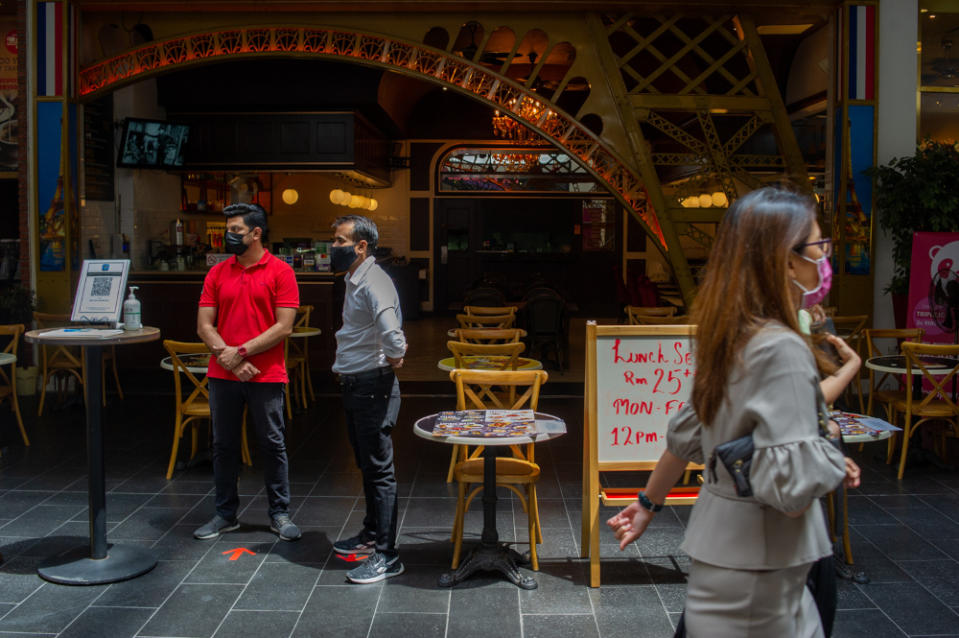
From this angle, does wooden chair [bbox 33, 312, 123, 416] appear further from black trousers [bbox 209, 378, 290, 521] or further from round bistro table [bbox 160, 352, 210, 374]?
black trousers [bbox 209, 378, 290, 521]

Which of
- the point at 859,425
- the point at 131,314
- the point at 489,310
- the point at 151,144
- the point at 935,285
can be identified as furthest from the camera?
the point at 151,144

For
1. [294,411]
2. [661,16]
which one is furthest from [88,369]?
[661,16]

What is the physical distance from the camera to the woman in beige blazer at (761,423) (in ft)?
5.34

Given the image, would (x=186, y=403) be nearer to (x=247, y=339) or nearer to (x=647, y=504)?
(x=247, y=339)

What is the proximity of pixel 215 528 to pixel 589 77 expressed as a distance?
18.6 ft

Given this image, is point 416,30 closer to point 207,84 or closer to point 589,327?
point 207,84

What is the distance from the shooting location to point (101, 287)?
4.38m

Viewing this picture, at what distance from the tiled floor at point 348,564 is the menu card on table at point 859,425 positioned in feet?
2.34

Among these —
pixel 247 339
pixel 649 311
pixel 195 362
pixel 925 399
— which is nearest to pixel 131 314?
pixel 247 339

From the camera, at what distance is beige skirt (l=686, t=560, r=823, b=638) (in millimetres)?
1710

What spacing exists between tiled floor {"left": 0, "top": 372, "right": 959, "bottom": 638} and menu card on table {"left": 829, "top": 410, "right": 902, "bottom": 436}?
71 cm

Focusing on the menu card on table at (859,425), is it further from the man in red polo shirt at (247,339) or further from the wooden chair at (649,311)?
the wooden chair at (649,311)

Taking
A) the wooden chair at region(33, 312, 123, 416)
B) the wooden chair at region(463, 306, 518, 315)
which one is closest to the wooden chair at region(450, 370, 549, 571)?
the wooden chair at region(463, 306, 518, 315)

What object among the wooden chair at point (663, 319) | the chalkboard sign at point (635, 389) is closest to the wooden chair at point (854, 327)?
the wooden chair at point (663, 319)
